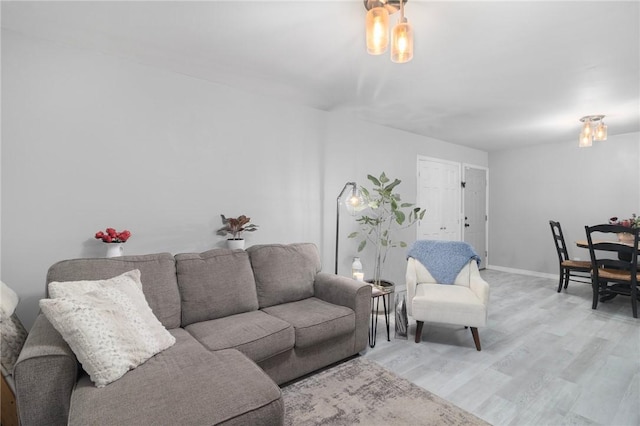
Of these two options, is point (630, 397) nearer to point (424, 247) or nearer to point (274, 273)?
point (424, 247)

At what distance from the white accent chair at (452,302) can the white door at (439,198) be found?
194 centimetres

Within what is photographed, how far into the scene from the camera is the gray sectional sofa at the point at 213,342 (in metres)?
1.21

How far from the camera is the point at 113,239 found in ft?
7.09

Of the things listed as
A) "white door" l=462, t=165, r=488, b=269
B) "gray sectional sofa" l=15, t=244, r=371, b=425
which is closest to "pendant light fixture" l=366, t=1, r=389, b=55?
"gray sectional sofa" l=15, t=244, r=371, b=425

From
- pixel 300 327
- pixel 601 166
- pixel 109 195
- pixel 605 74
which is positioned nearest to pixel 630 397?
pixel 300 327

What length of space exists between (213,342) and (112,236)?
3.54ft

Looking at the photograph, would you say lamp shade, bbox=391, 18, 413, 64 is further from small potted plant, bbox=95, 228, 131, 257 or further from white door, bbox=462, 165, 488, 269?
white door, bbox=462, 165, 488, 269

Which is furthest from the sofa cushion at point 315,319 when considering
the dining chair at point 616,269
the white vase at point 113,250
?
the dining chair at point 616,269

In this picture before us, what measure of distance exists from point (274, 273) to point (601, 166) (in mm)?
5397

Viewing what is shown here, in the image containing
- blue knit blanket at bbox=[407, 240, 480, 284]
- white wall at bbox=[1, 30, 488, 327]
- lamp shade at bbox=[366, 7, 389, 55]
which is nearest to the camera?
lamp shade at bbox=[366, 7, 389, 55]

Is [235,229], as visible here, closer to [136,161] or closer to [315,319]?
[136,161]

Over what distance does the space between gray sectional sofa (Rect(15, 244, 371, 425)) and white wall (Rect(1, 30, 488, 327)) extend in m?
0.46

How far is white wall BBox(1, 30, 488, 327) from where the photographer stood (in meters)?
2.04

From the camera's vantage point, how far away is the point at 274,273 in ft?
8.30
